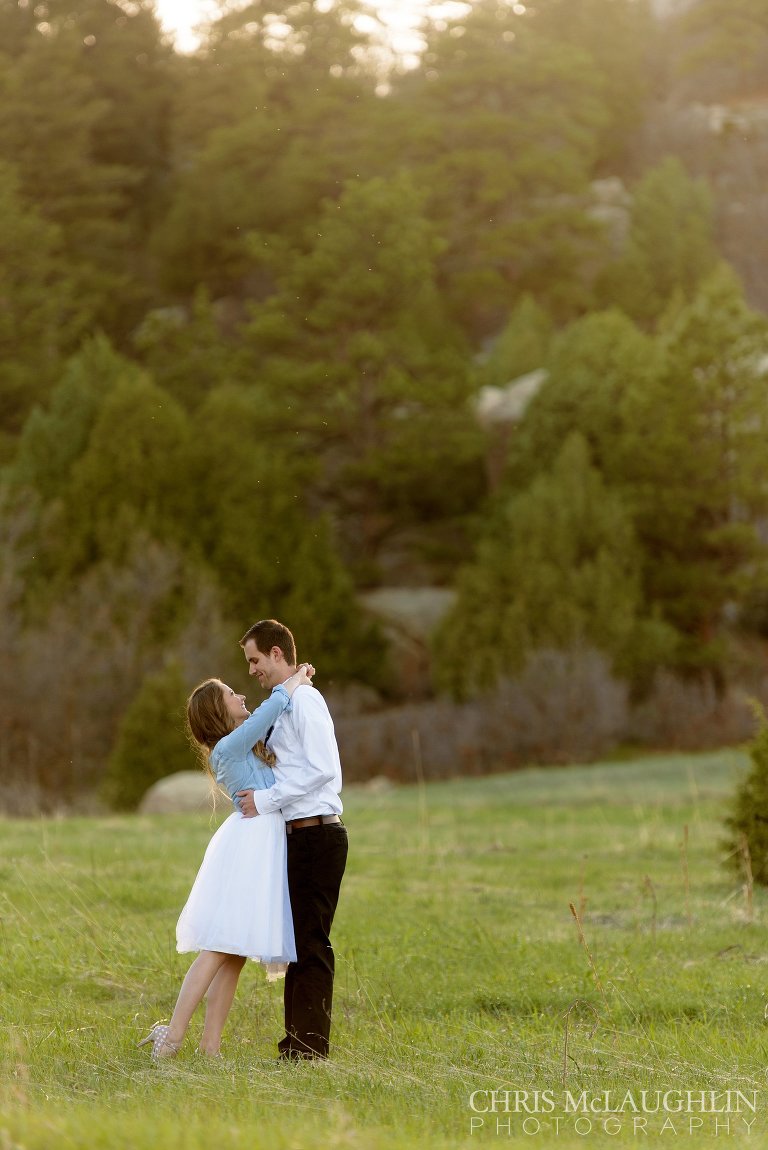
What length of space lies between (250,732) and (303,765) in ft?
0.79

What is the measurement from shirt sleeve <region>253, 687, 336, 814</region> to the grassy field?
0.96 meters

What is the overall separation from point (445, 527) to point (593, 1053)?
34121 millimetres

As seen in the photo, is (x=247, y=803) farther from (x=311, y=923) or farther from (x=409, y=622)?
(x=409, y=622)

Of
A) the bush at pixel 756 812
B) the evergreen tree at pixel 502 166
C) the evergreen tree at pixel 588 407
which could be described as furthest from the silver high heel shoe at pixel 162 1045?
the evergreen tree at pixel 502 166

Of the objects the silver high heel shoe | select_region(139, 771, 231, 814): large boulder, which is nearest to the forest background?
select_region(139, 771, 231, 814): large boulder

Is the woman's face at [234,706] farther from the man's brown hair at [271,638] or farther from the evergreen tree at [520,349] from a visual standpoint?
the evergreen tree at [520,349]

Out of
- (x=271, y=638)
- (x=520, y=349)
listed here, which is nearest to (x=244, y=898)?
(x=271, y=638)

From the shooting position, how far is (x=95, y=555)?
105ft

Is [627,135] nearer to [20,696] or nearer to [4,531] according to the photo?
[4,531]

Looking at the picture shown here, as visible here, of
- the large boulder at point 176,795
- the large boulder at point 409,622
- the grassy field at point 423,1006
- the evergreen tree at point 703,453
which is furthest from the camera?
the large boulder at point 409,622

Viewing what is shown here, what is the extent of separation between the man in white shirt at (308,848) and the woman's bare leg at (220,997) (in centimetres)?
22

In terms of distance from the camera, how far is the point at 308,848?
226 inches

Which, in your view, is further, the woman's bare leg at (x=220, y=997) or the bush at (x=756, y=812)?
the bush at (x=756, y=812)

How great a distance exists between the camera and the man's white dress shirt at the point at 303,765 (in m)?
5.70
